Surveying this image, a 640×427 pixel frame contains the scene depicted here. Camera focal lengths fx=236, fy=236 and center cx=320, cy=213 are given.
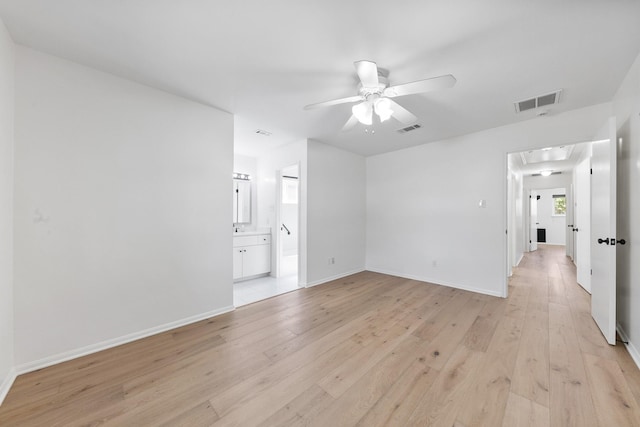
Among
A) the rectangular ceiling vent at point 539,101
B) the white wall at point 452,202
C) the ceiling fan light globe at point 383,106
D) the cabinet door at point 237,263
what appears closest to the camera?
the ceiling fan light globe at point 383,106

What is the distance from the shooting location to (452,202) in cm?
389

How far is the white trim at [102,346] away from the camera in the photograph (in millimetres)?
1794

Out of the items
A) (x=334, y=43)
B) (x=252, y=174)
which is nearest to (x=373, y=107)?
(x=334, y=43)

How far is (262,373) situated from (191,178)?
206 cm

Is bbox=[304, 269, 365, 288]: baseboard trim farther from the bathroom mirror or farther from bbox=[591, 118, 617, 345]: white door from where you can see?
bbox=[591, 118, 617, 345]: white door

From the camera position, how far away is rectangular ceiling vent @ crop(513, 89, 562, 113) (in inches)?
96.5

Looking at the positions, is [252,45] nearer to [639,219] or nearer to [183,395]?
[183,395]

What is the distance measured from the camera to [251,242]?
14.4 feet

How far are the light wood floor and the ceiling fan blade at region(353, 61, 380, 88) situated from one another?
2232mm

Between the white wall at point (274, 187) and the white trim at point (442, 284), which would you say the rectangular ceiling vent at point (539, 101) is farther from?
the white wall at point (274, 187)

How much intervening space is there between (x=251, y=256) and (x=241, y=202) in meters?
1.20

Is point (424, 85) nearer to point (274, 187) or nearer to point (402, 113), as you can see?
point (402, 113)

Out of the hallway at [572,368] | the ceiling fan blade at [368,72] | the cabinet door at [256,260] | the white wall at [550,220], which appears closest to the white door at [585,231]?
the hallway at [572,368]

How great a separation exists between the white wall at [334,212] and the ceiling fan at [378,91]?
1.78m
